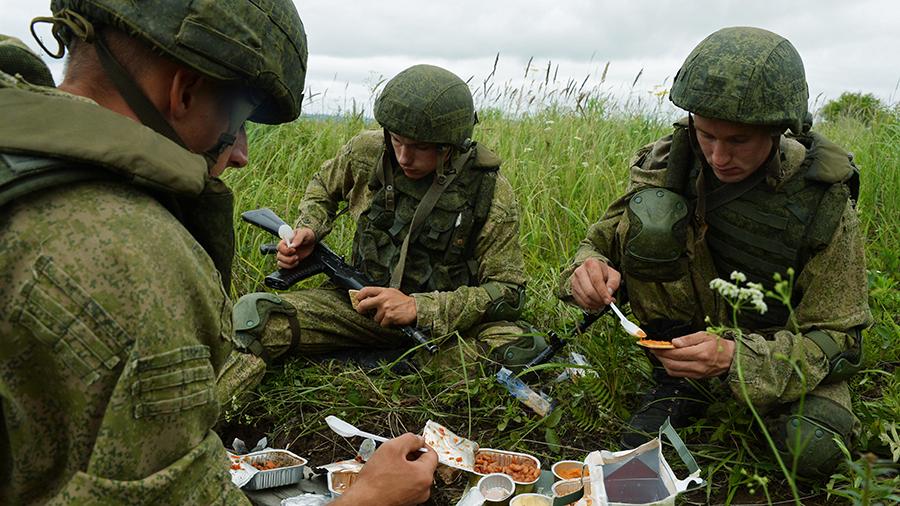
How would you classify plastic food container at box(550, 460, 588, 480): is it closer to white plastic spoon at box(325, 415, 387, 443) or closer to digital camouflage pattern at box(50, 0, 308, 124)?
white plastic spoon at box(325, 415, 387, 443)

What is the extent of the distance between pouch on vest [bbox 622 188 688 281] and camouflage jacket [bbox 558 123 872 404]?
0.16 meters

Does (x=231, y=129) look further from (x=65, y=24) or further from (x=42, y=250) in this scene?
(x=42, y=250)

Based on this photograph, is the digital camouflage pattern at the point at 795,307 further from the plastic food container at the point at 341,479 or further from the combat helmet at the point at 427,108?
the plastic food container at the point at 341,479

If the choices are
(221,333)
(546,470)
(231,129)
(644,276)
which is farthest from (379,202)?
(221,333)

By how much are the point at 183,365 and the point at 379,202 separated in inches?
106

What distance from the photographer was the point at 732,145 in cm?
305

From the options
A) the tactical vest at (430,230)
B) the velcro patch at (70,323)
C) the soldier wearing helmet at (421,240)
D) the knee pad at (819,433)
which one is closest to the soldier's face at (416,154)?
the soldier wearing helmet at (421,240)

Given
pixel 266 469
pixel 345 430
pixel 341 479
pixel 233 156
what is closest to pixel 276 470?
pixel 266 469

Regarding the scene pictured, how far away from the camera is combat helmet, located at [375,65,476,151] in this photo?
148 inches

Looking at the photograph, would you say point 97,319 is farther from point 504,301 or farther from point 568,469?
point 504,301

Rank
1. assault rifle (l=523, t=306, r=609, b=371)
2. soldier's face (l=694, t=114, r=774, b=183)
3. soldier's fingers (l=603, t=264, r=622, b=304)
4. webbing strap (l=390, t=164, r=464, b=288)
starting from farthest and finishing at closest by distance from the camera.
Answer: webbing strap (l=390, t=164, r=464, b=288) < assault rifle (l=523, t=306, r=609, b=371) < soldier's fingers (l=603, t=264, r=622, b=304) < soldier's face (l=694, t=114, r=774, b=183)

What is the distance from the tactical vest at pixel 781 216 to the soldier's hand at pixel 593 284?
1.58ft

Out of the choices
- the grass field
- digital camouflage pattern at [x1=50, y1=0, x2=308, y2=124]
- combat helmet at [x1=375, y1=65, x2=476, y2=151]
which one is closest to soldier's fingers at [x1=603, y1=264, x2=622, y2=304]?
the grass field

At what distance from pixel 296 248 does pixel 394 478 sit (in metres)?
1.92
